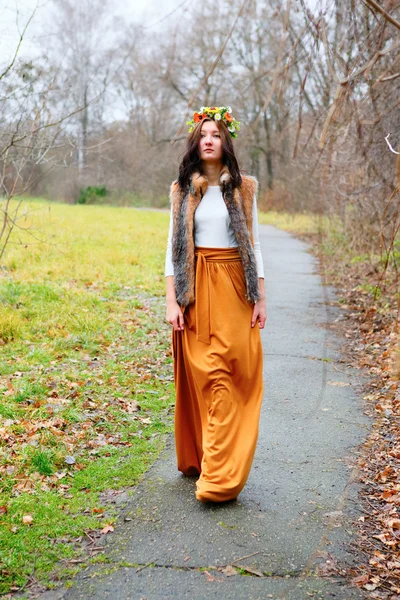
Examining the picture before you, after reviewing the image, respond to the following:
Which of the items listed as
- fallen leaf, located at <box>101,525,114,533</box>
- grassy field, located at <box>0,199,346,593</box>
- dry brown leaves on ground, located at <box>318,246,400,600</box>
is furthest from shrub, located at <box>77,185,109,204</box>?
fallen leaf, located at <box>101,525,114,533</box>

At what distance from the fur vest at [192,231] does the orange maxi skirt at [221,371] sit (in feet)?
0.20

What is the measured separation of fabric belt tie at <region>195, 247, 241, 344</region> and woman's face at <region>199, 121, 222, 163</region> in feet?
1.79

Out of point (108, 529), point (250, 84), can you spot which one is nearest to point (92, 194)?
point (108, 529)

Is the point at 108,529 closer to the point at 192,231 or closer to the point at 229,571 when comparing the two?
the point at 229,571

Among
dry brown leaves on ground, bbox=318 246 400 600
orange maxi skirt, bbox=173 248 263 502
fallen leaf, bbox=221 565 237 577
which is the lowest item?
fallen leaf, bbox=221 565 237 577

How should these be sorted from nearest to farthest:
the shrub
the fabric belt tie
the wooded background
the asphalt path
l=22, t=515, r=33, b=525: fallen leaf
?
the wooded background, the asphalt path, l=22, t=515, r=33, b=525: fallen leaf, the fabric belt tie, the shrub

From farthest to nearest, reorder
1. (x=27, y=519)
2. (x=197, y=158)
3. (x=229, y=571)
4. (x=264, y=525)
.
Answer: (x=197, y=158)
(x=27, y=519)
(x=264, y=525)
(x=229, y=571)

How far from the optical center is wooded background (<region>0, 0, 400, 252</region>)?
224 centimetres

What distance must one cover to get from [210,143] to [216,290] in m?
0.87

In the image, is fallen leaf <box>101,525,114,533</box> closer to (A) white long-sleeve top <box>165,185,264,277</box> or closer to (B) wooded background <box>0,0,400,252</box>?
(A) white long-sleeve top <box>165,185,264,277</box>

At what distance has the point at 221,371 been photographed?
12.7ft

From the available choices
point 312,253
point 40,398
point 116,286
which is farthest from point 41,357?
point 312,253

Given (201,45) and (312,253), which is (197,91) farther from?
(312,253)

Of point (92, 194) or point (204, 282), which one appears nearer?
point (204, 282)
